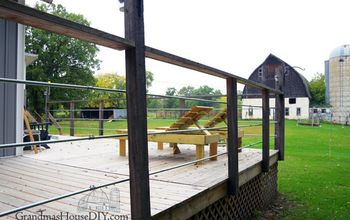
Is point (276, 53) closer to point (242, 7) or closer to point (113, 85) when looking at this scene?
point (113, 85)

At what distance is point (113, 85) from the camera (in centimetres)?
3512

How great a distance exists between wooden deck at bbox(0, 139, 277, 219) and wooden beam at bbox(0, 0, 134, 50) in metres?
1.10

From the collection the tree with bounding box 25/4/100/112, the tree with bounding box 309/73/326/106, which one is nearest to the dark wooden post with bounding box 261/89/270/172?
the tree with bounding box 25/4/100/112

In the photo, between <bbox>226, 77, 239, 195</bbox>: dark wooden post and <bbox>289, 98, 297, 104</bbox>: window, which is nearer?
<bbox>226, 77, 239, 195</bbox>: dark wooden post

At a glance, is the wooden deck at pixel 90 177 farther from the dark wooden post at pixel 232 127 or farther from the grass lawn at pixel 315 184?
the grass lawn at pixel 315 184

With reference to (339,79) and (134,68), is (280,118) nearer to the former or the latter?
(134,68)

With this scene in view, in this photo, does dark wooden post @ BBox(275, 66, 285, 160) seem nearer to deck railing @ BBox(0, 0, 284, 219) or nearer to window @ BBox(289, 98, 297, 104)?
deck railing @ BBox(0, 0, 284, 219)

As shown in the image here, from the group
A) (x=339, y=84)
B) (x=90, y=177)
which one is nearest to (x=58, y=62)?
(x=90, y=177)

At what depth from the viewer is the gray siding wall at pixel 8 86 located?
3943 millimetres

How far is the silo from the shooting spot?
3753 cm

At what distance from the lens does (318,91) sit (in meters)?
45.4

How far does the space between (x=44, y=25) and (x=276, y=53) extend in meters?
39.2

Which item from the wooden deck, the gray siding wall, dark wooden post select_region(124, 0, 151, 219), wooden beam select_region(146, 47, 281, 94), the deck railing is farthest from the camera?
the gray siding wall

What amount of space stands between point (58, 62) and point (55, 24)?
89.0 ft
